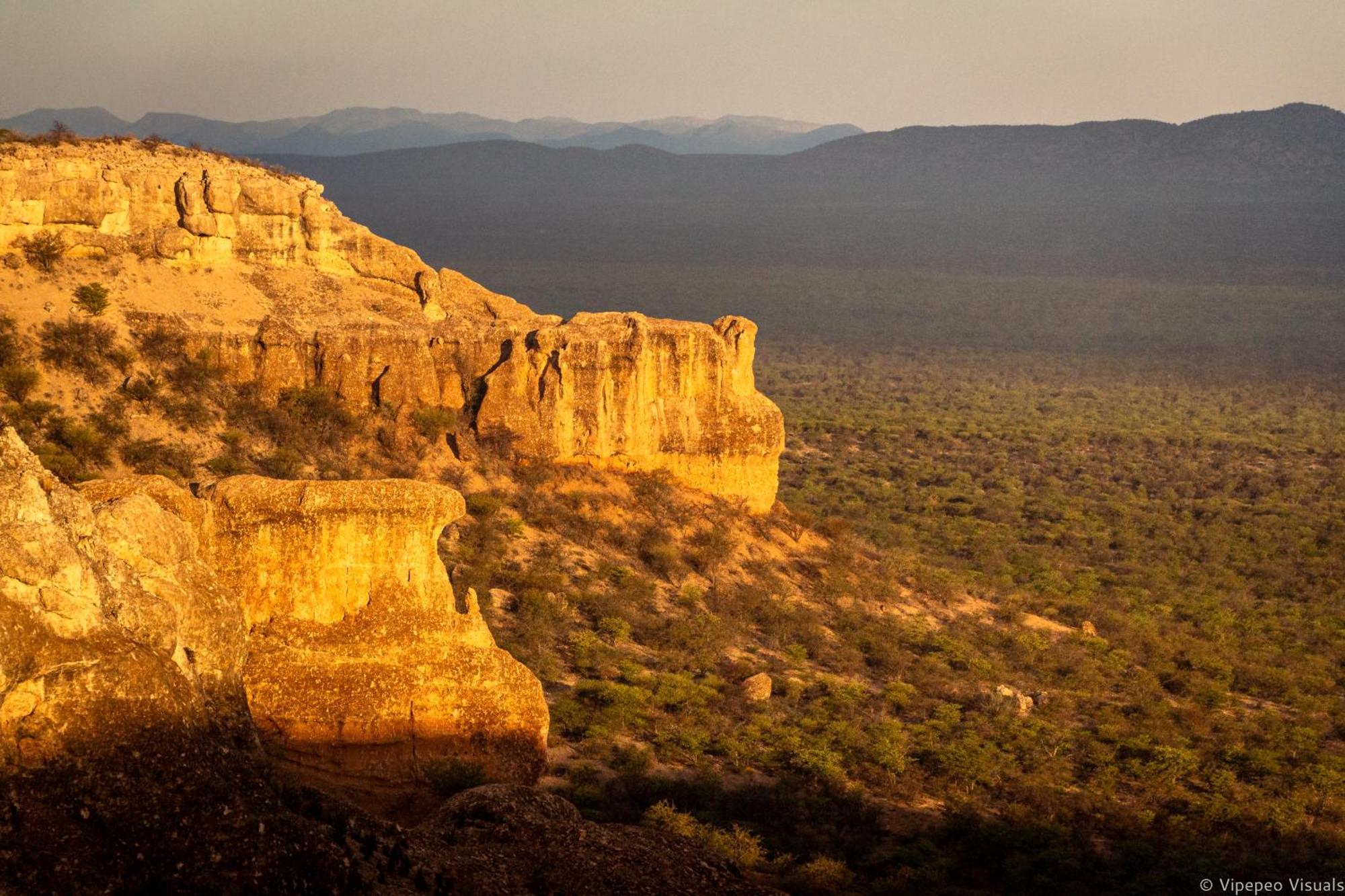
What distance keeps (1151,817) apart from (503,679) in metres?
10.7

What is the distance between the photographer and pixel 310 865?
819 centimetres

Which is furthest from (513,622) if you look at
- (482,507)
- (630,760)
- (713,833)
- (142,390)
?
(142,390)

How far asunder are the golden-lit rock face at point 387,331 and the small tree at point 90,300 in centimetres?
67

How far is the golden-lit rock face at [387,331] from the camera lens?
2662cm

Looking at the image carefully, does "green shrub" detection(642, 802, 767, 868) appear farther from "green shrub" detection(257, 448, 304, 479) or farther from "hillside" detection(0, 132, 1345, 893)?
"green shrub" detection(257, 448, 304, 479)

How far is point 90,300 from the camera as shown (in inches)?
1005

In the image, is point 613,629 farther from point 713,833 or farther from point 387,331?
point 387,331

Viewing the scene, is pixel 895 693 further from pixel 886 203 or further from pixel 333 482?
pixel 886 203


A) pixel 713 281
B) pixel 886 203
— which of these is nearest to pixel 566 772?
pixel 713 281

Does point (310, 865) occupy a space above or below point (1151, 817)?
above

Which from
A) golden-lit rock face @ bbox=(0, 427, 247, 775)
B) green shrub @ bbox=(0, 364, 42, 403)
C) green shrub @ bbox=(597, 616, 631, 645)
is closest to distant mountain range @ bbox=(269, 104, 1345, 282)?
green shrub @ bbox=(0, 364, 42, 403)

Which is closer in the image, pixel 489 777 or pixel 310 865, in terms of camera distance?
pixel 310 865

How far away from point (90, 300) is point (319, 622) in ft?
50.8

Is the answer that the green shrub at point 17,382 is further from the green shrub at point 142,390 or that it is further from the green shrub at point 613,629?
the green shrub at point 613,629
